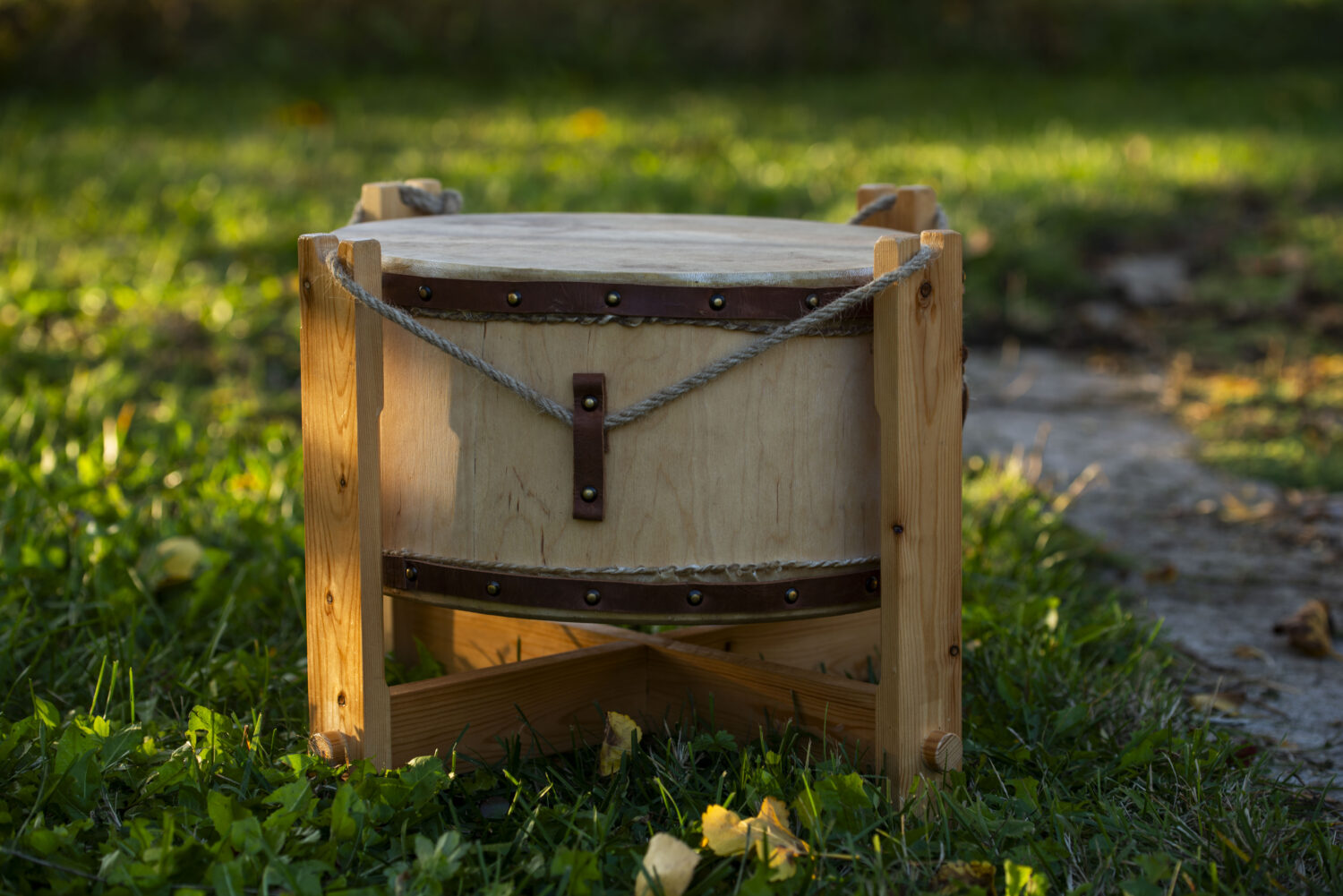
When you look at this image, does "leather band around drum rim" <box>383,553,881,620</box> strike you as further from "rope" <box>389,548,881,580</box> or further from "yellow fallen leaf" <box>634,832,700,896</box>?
"yellow fallen leaf" <box>634,832,700,896</box>

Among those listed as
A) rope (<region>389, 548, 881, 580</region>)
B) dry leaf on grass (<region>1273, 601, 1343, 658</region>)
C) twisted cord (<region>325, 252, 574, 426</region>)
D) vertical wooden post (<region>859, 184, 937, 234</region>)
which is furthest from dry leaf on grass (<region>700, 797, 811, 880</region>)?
dry leaf on grass (<region>1273, 601, 1343, 658</region>)

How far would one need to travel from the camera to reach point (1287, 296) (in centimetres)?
493

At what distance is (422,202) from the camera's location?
7.69 ft

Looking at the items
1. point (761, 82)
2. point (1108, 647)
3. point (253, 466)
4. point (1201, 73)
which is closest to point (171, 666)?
point (253, 466)

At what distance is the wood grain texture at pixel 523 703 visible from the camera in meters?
1.85

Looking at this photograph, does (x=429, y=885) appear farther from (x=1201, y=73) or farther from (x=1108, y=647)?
(x=1201, y=73)

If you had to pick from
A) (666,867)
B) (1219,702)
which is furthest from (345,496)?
(1219,702)

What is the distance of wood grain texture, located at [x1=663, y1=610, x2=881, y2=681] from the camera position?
219cm

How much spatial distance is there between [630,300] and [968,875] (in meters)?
0.80

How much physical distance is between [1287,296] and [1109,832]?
380cm

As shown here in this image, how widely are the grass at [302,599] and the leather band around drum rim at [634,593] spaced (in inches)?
8.9

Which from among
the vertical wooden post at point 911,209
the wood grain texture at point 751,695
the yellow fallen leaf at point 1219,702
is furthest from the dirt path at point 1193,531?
the vertical wooden post at point 911,209

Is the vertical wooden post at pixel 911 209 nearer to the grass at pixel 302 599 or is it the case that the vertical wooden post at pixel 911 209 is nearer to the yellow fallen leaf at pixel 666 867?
the grass at pixel 302 599

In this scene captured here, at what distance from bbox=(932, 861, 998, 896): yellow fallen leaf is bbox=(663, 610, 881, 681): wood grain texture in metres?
0.60
